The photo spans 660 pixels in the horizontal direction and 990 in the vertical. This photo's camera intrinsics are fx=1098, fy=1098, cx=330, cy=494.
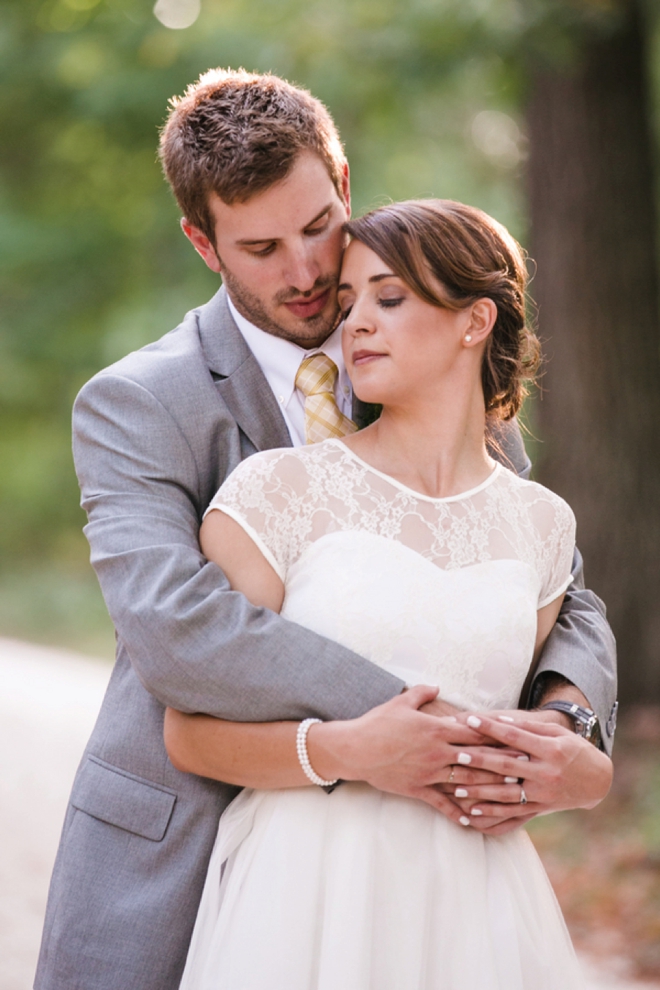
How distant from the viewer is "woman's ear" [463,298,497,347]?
2.46m

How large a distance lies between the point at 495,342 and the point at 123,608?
42.6 inches

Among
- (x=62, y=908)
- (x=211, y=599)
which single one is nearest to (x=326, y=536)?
(x=211, y=599)

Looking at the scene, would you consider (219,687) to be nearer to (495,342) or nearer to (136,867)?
(136,867)

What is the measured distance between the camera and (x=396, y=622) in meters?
2.19

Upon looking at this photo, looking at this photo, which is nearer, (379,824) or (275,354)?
(379,824)

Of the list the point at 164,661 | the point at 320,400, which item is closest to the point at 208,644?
the point at 164,661

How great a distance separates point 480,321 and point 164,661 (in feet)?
3.43

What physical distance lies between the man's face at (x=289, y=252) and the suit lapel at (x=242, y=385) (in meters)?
0.09

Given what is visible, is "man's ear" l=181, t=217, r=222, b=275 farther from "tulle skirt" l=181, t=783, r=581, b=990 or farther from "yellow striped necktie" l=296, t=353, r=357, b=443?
"tulle skirt" l=181, t=783, r=581, b=990

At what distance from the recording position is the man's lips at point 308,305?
8.66 feet

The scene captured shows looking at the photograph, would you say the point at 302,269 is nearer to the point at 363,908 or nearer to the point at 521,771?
the point at 521,771

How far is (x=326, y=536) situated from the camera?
2.25m

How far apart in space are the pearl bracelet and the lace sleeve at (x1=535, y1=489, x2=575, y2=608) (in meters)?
0.69

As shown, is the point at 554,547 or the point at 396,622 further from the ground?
the point at 554,547
